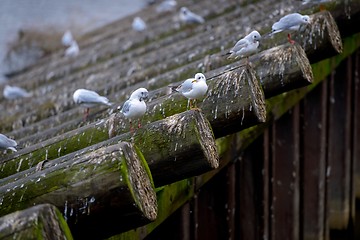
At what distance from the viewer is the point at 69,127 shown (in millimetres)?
4227

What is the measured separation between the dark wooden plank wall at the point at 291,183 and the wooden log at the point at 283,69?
1.00m

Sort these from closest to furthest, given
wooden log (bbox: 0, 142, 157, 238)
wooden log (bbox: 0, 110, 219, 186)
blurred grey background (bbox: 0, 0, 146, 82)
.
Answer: wooden log (bbox: 0, 142, 157, 238)
wooden log (bbox: 0, 110, 219, 186)
blurred grey background (bbox: 0, 0, 146, 82)

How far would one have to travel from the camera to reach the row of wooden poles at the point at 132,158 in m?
2.35

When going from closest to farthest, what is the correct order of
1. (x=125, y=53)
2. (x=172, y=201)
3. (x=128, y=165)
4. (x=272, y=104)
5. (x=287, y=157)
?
1. (x=128, y=165)
2. (x=172, y=201)
3. (x=272, y=104)
4. (x=287, y=157)
5. (x=125, y=53)

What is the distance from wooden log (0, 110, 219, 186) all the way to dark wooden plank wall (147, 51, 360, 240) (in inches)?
56.2

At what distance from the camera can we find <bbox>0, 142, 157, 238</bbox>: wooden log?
7.67ft

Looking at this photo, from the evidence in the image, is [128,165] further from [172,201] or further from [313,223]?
[313,223]

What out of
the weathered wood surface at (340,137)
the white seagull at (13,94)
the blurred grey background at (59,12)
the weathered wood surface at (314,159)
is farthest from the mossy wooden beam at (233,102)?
the blurred grey background at (59,12)

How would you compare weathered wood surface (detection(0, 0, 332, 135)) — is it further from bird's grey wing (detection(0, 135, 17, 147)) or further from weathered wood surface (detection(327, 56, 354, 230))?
weathered wood surface (detection(327, 56, 354, 230))

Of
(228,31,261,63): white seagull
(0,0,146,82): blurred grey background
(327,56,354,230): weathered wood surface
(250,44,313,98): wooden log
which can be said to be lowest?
(327,56,354,230): weathered wood surface

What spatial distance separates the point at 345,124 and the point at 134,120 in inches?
225

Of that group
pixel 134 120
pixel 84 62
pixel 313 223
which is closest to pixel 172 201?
pixel 134 120

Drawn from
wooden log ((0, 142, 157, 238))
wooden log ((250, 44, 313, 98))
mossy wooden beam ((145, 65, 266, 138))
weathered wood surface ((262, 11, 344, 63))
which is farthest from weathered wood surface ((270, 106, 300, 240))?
wooden log ((0, 142, 157, 238))

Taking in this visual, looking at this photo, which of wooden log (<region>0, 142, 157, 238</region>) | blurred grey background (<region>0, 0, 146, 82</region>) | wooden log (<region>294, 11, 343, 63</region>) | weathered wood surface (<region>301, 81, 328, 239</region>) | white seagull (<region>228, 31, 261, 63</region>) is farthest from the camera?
blurred grey background (<region>0, 0, 146, 82</region>)
